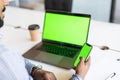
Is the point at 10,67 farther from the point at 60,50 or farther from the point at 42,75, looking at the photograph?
the point at 60,50

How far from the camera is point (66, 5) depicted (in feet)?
8.42

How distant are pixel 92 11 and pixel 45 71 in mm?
2454

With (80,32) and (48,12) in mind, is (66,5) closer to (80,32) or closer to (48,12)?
(48,12)

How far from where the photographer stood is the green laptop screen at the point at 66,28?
156 cm

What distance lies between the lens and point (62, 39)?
1.65 m

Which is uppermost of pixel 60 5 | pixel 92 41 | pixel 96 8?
pixel 60 5

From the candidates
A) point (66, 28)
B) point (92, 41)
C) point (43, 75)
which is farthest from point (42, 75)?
point (92, 41)

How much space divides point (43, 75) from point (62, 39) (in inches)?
16.1

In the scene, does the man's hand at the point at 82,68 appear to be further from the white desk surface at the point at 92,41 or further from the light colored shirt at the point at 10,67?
the light colored shirt at the point at 10,67

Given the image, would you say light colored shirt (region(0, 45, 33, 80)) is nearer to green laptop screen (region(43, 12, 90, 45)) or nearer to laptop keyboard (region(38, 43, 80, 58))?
laptop keyboard (region(38, 43, 80, 58))

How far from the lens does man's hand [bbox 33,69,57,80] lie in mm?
1304

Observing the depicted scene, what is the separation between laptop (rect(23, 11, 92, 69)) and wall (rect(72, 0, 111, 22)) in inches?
76.7

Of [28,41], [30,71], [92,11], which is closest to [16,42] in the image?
[28,41]

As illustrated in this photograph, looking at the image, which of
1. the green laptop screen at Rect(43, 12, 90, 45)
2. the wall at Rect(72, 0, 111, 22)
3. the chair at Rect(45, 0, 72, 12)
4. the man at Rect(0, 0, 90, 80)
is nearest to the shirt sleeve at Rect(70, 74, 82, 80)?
the man at Rect(0, 0, 90, 80)
